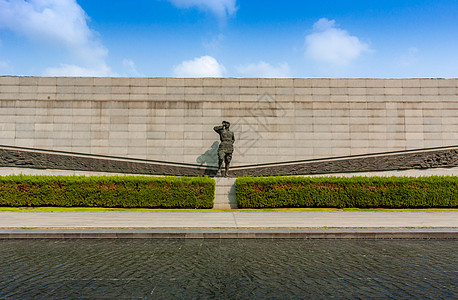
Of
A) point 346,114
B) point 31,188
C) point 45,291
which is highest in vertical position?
point 346,114

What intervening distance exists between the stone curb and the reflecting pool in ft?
1.31

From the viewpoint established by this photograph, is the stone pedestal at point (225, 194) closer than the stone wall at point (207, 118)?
Yes

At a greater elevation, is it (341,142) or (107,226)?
(341,142)

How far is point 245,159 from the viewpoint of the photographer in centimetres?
2130

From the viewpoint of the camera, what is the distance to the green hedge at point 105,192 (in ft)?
56.1

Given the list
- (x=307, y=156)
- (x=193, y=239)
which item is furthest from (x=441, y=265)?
(x=307, y=156)

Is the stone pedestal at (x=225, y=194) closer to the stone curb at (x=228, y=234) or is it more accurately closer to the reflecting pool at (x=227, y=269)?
the stone curb at (x=228, y=234)

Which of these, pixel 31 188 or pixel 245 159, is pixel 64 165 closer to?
pixel 31 188

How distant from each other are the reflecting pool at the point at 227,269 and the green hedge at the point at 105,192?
26.0ft

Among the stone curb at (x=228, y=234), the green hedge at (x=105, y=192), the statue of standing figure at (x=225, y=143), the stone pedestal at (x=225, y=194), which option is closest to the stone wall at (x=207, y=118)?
the statue of standing figure at (x=225, y=143)

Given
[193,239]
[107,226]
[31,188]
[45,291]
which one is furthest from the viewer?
[31,188]

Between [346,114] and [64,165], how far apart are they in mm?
17385

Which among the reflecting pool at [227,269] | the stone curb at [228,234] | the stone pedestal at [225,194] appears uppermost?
the stone pedestal at [225,194]

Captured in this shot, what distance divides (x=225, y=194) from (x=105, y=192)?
6048mm
